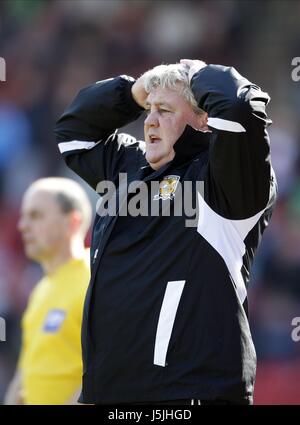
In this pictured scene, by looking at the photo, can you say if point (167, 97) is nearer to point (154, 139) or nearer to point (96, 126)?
point (154, 139)

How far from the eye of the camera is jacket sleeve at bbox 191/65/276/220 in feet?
9.43

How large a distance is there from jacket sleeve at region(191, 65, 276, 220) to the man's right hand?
54cm

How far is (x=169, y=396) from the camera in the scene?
2832 mm

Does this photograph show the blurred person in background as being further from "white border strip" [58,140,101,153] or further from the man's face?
the man's face

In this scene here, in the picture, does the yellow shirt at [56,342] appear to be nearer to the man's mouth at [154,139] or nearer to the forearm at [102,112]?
the forearm at [102,112]

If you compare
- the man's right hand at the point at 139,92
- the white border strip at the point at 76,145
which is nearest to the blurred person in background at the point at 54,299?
the white border strip at the point at 76,145

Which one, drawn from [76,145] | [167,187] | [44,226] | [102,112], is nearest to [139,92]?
[102,112]

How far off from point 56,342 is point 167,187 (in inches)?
64.0

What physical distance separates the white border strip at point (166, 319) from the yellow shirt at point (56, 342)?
61.6 inches

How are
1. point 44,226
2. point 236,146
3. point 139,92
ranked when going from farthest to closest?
point 44,226 → point 139,92 → point 236,146

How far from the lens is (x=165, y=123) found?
3197 mm

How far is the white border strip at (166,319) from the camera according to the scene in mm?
2873

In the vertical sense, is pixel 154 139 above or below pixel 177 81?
below
